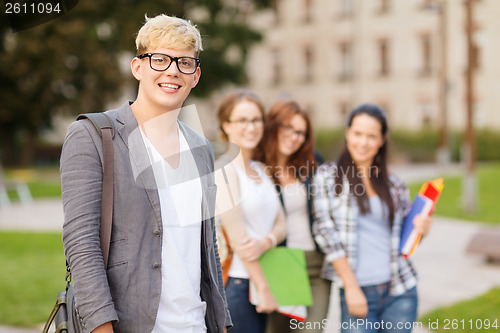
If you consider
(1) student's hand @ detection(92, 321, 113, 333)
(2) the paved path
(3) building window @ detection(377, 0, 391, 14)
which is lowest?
(2) the paved path

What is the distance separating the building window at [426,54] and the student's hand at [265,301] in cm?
3569

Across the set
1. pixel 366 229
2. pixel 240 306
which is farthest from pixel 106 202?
pixel 366 229

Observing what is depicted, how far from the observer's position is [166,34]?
2.11 metres

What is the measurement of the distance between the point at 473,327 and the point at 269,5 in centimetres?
2374

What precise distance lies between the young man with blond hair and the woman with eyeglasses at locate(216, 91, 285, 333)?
92 cm

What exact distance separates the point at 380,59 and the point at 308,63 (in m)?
5.45

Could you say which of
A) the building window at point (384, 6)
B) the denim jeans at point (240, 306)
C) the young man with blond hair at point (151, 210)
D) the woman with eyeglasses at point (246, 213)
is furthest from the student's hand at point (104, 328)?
the building window at point (384, 6)

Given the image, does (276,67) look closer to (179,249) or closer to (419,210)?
(419,210)

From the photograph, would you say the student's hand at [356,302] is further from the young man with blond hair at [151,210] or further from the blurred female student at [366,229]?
the young man with blond hair at [151,210]

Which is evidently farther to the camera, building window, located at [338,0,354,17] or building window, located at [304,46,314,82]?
building window, located at [304,46,314,82]

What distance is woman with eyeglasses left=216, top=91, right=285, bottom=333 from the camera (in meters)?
3.30

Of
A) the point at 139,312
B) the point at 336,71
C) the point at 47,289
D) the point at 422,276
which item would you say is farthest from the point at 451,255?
the point at 336,71

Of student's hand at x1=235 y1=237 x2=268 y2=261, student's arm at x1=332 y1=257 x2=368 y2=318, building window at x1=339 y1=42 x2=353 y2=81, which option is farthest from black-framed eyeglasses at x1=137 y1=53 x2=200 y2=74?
building window at x1=339 y1=42 x2=353 y2=81

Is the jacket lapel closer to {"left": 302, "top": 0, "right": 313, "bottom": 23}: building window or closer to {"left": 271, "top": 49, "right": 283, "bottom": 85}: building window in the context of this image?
{"left": 302, "top": 0, "right": 313, "bottom": 23}: building window
